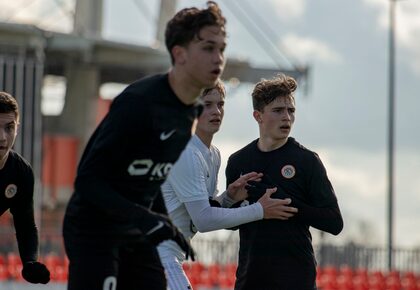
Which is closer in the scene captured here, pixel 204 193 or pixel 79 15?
pixel 204 193

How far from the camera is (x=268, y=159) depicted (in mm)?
10242

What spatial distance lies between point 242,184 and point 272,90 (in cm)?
74

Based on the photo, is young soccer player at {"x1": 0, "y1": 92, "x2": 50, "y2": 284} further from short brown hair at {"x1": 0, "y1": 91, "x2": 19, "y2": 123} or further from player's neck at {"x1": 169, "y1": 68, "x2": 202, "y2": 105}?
player's neck at {"x1": 169, "y1": 68, "x2": 202, "y2": 105}

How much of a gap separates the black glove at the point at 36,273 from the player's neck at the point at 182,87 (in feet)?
6.42

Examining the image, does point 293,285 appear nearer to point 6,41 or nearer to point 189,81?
point 189,81

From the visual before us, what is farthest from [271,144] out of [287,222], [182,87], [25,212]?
[182,87]

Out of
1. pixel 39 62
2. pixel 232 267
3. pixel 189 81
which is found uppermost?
pixel 39 62

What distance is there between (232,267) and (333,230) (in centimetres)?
1647

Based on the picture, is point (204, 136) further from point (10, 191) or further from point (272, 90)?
point (10, 191)

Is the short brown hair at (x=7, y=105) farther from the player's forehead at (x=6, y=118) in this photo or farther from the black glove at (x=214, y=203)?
the black glove at (x=214, y=203)

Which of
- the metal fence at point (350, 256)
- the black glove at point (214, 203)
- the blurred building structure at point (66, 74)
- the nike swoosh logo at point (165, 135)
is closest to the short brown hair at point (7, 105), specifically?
the black glove at point (214, 203)

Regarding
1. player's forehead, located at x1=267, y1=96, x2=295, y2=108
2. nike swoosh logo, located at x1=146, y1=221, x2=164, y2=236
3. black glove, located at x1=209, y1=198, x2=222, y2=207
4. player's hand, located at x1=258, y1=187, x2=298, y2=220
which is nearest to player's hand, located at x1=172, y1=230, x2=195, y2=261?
nike swoosh logo, located at x1=146, y1=221, x2=164, y2=236

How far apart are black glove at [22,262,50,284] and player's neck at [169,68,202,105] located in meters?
1.96

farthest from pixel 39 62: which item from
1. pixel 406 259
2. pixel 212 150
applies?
pixel 212 150
